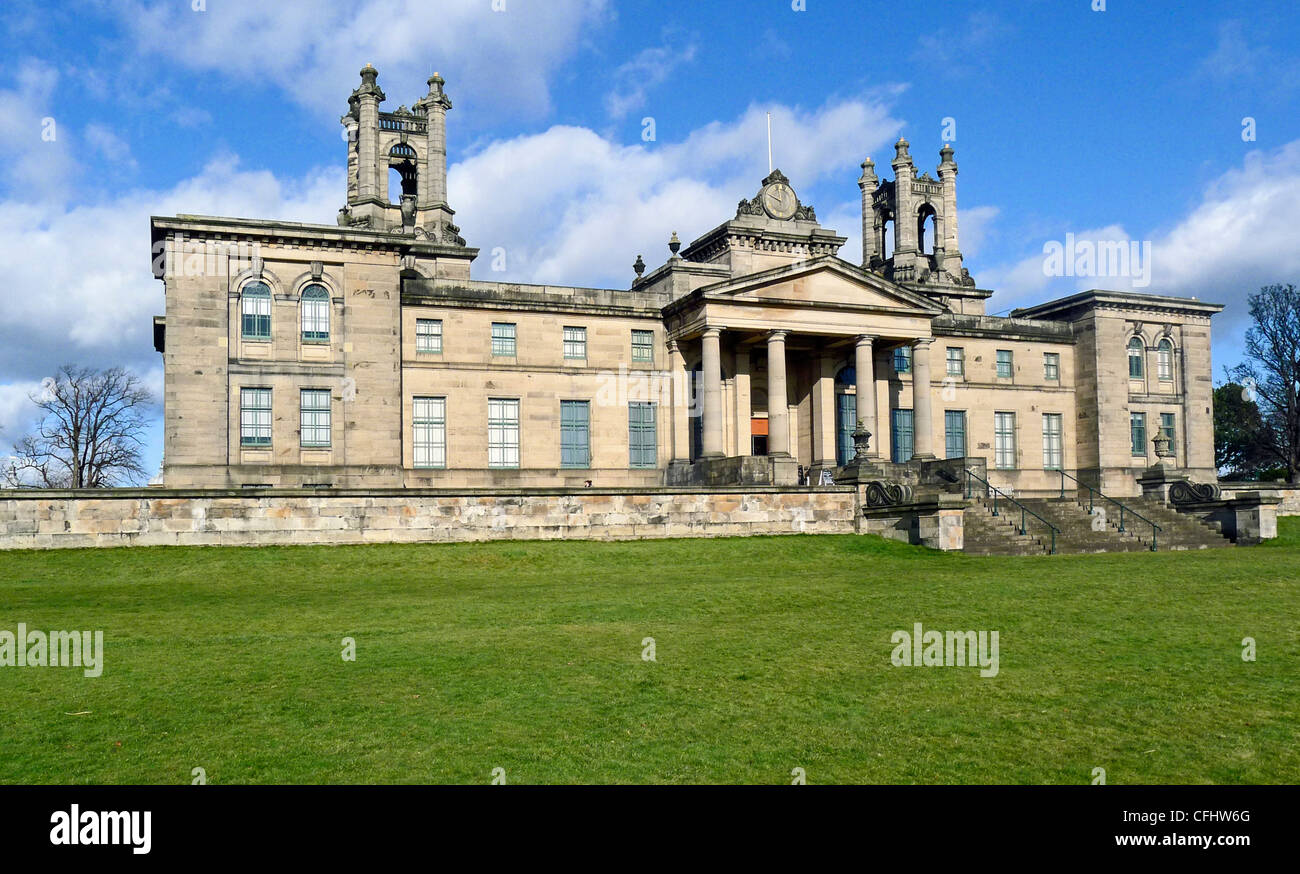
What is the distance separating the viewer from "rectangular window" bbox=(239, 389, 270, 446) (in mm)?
36656

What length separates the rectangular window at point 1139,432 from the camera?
166ft

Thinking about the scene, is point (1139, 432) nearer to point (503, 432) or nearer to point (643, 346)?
point (643, 346)

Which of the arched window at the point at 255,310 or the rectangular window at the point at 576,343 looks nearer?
the arched window at the point at 255,310

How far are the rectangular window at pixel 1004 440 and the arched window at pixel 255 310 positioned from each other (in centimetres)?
3235

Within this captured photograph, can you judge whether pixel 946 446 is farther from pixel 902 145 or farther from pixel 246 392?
pixel 246 392

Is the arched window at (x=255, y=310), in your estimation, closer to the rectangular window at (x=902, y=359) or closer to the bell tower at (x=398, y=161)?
the bell tower at (x=398, y=161)

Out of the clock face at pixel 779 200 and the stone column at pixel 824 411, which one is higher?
the clock face at pixel 779 200

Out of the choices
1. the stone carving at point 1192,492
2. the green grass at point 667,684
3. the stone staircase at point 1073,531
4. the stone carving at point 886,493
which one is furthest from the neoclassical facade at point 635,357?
the green grass at point 667,684

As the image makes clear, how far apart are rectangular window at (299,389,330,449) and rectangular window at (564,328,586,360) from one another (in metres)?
10.1

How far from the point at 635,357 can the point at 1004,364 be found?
18486mm

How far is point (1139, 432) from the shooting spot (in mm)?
50688

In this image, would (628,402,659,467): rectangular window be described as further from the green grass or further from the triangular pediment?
the green grass

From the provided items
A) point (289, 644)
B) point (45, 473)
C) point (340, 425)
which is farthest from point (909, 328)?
point (45, 473)

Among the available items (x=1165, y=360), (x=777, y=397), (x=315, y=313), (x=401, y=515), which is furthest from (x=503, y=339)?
(x=1165, y=360)
